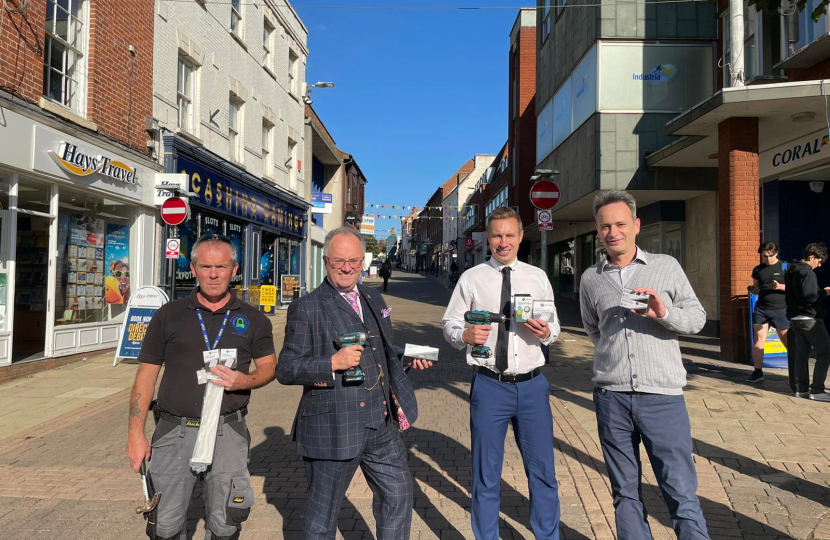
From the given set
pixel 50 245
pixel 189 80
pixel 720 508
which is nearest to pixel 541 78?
pixel 189 80

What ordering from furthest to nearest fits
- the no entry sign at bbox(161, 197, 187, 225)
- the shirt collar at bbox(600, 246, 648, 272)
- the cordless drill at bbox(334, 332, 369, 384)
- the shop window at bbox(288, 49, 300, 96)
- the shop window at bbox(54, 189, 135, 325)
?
the shop window at bbox(288, 49, 300, 96) < the no entry sign at bbox(161, 197, 187, 225) < the shop window at bbox(54, 189, 135, 325) < the shirt collar at bbox(600, 246, 648, 272) < the cordless drill at bbox(334, 332, 369, 384)

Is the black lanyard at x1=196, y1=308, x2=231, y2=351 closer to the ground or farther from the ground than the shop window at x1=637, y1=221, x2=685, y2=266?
closer to the ground

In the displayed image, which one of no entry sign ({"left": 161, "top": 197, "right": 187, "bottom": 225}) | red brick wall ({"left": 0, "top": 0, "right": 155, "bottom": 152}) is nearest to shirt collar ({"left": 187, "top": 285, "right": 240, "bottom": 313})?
red brick wall ({"left": 0, "top": 0, "right": 155, "bottom": 152})

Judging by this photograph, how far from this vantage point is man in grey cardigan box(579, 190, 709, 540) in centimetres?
265

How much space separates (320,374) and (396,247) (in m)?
151

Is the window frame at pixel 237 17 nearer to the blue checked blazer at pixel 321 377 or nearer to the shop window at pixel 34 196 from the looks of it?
the shop window at pixel 34 196

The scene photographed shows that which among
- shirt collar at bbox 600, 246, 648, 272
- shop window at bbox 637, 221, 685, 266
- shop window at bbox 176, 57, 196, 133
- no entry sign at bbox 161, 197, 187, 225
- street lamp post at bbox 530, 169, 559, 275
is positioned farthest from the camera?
shop window at bbox 637, 221, 685, 266

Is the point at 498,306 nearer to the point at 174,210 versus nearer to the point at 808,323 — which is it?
the point at 808,323

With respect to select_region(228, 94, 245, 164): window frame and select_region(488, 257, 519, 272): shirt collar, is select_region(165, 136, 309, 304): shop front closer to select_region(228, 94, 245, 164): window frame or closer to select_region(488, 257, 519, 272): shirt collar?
select_region(228, 94, 245, 164): window frame

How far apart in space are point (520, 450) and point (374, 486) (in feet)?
2.62

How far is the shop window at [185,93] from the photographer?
13.1 m

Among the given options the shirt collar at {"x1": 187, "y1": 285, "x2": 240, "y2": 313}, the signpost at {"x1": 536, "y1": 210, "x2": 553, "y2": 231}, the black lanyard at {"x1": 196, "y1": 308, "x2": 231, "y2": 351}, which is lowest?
the black lanyard at {"x1": 196, "y1": 308, "x2": 231, "y2": 351}

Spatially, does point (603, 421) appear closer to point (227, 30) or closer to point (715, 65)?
point (715, 65)

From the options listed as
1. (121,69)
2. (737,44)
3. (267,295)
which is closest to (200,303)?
(737,44)
